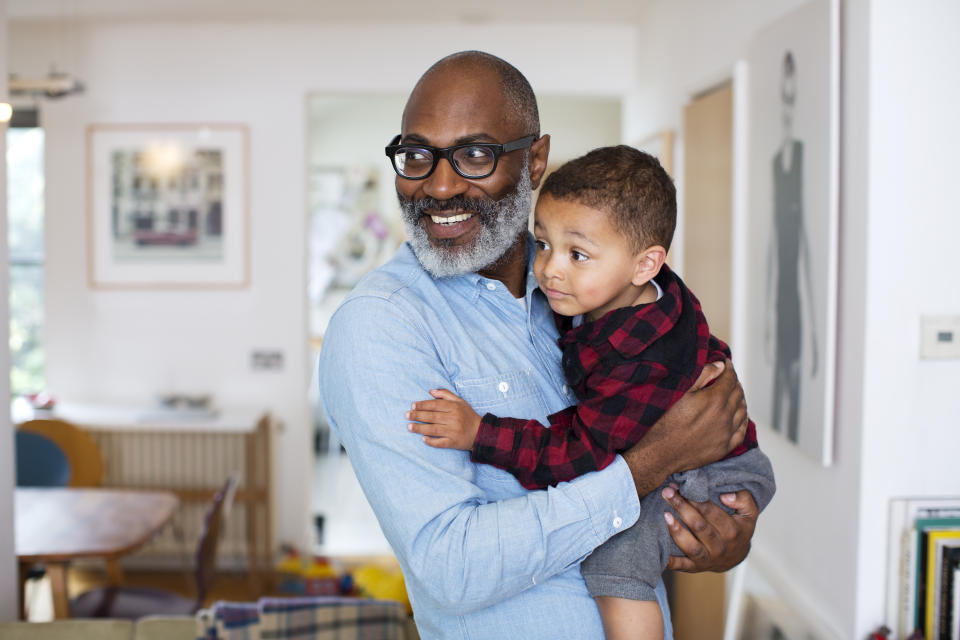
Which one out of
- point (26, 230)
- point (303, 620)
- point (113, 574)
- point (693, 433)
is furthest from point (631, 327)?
point (26, 230)

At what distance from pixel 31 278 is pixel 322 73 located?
2.02 meters

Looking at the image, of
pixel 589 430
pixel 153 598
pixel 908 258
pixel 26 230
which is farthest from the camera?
pixel 26 230

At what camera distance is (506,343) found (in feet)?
3.88

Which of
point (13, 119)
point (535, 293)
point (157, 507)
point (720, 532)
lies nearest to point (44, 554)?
point (157, 507)

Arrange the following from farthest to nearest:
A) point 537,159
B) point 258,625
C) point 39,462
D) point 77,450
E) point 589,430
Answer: point 77,450
point 39,462
point 258,625
point 537,159
point 589,430

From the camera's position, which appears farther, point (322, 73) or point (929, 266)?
point (322, 73)

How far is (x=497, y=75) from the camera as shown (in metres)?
1.17

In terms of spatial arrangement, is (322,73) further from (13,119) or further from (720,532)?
(720,532)

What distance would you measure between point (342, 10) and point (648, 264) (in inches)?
132

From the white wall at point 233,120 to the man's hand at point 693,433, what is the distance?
11.2ft

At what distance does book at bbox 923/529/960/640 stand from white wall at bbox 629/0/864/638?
11 centimetres

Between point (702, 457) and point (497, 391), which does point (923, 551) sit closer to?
point (702, 457)

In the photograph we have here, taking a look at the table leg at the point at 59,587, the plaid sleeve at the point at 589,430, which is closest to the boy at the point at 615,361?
the plaid sleeve at the point at 589,430

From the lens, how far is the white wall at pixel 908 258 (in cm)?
180
